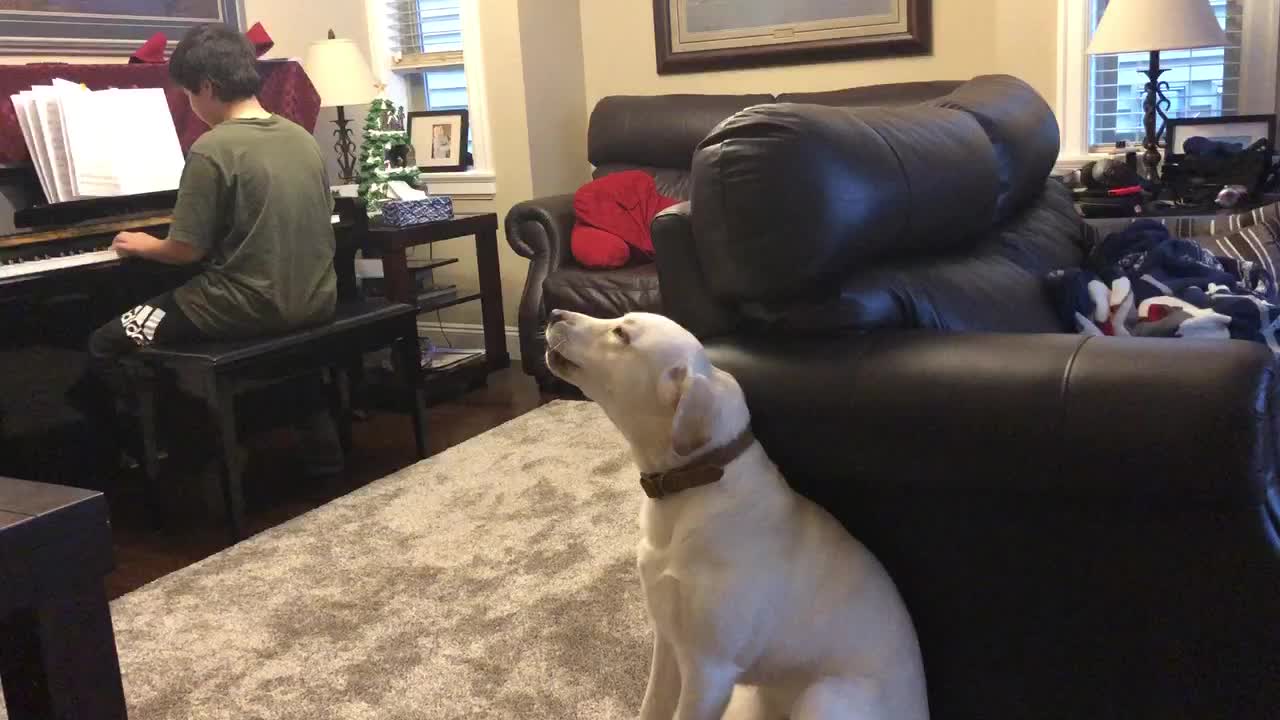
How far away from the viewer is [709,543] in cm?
139

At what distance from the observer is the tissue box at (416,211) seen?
3.96 m

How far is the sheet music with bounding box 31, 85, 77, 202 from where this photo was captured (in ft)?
9.80

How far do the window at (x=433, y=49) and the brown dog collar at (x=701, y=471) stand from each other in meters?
3.68

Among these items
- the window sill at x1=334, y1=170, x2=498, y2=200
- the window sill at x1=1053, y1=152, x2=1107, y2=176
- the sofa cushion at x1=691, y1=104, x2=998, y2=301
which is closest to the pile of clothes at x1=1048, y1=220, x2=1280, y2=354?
the sofa cushion at x1=691, y1=104, x2=998, y2=301

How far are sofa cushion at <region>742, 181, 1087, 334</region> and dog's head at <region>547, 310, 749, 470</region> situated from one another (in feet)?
0.57

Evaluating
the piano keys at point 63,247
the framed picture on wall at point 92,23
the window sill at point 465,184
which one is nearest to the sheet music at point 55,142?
the piano keys at point 63,247

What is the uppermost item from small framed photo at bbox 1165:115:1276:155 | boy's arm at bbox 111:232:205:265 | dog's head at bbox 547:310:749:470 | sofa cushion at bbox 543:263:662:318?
small framed photo at bbox 1165:115:1276:155

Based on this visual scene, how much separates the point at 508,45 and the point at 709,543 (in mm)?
3507

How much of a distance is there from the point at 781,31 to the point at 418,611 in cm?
295

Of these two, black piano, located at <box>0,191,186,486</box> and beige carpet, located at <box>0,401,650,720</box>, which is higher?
black piano, located at <box>0,191,186,486</box>

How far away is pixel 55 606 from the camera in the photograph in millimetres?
1169

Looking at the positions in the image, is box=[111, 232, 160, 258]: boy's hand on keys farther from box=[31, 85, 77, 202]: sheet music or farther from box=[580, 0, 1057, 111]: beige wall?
box=[580, 0, 1057, 111]: beige wall

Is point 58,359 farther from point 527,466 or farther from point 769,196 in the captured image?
point 769,196

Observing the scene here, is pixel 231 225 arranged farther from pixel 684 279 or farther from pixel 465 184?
pixel 465 184
